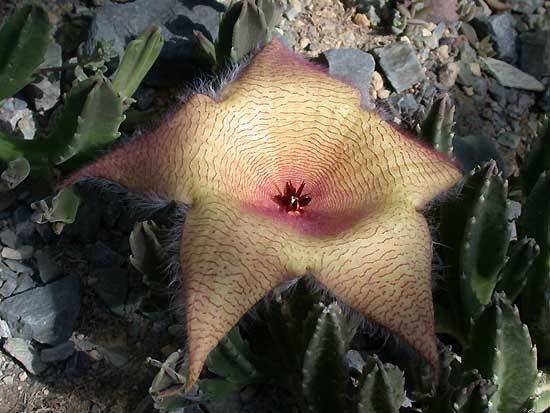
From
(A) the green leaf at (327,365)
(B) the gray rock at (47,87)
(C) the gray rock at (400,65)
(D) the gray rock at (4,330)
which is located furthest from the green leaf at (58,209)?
(C) the gray rock at (400,65)

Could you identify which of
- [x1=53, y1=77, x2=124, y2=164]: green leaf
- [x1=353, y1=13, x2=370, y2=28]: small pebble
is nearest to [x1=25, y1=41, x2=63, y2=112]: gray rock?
[x1=53, y1=77, x2=124, y2=164]: green leaf

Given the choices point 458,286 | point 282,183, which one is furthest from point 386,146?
point 458,286

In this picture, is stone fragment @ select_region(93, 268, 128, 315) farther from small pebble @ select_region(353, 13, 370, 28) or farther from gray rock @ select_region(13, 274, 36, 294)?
small pebble @ select_region(353, 13, 370, 28)

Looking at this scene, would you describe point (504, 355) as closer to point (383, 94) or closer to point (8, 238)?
point (383, 94)

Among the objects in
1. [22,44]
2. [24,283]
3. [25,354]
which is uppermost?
[22,44]

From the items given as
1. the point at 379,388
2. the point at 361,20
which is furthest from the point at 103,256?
the point at 361,20

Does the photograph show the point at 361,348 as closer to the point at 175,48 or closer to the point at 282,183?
the point at 282,183
